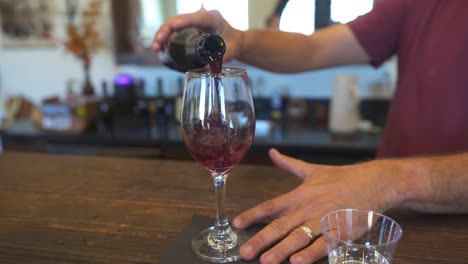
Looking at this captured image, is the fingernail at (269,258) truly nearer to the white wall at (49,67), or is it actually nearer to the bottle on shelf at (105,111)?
the bottle on shelf at (105,111)

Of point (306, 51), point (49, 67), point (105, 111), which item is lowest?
point (105, 111)

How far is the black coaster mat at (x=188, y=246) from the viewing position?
1.80 ft

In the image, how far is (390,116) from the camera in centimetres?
115

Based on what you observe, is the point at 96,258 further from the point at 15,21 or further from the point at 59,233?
the point at 15,21

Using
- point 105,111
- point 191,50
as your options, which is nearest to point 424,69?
point 191,50

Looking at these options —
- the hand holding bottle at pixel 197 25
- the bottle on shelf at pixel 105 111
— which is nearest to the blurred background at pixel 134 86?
the bottle on shelf at pixel 105 111

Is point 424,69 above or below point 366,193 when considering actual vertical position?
above

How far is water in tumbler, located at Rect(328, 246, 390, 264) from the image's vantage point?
0.52 m

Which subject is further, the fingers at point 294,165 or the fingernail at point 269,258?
the fingers at point 294,165

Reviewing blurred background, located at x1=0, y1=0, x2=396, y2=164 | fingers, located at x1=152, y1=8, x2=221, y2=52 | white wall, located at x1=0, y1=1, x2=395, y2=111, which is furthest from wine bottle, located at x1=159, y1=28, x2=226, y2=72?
white wall, located at x1=0, y1=1, x2=395, y2=111

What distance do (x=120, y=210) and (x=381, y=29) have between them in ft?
2.72

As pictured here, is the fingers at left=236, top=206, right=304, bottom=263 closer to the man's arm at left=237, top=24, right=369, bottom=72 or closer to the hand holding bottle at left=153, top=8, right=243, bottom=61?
the hand holding bottle at left=153, top=8, right=243, bottom=61

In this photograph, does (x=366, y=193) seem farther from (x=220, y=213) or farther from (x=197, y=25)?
(x=197, y=25)

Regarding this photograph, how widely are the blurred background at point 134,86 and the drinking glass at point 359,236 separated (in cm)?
114
